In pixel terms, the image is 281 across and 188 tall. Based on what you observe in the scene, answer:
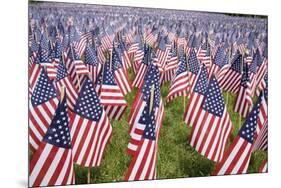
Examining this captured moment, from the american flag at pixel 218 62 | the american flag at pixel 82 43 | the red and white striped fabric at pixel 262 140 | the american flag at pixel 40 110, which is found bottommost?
the red and white striped fabric at pixel 262 140

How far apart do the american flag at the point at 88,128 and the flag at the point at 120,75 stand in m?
0.34

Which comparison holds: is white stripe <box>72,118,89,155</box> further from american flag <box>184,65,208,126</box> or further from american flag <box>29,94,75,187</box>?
american flag <box>184,65,208,126</box>

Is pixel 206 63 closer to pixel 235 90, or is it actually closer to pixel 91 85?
pixel 235 90

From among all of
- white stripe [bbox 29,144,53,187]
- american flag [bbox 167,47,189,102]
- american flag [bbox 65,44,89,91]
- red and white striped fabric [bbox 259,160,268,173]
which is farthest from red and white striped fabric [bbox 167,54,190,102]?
white stripe [bbox 29,144,53,187]

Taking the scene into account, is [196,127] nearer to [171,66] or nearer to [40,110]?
[171,66]

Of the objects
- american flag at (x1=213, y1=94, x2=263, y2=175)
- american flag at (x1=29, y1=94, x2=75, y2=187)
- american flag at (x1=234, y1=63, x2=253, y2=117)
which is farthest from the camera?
american flag at (x1=234, y1=63, x2=253, y2=117)

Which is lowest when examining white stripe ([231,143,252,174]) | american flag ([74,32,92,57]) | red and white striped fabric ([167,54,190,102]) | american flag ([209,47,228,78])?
white stripe ([231,143,252,174])

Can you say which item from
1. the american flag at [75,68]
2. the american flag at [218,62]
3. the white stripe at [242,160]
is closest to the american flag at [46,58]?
the american flag at [75,68]

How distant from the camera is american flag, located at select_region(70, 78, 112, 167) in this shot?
4480 mm

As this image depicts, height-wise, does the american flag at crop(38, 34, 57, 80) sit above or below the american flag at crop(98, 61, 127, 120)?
above

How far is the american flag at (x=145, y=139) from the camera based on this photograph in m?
4.43

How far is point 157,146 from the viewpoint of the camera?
4840 mm

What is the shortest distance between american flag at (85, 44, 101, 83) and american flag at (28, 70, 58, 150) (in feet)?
1.31

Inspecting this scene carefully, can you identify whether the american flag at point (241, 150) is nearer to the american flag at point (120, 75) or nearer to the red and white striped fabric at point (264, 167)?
the red and white striped fabric at point (264, 167)
